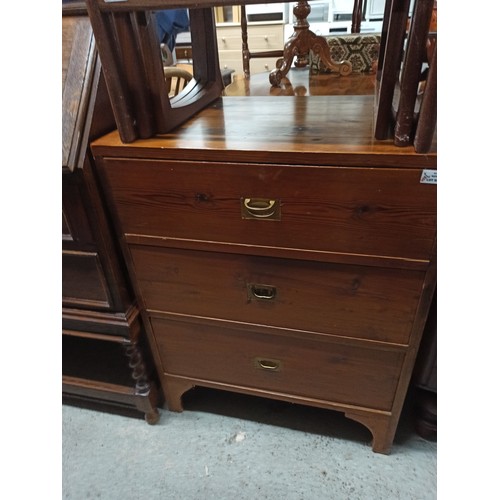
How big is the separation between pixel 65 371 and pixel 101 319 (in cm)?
38

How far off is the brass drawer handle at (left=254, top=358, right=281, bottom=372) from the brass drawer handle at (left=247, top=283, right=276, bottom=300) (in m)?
0.20

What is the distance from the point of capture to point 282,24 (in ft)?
10.5

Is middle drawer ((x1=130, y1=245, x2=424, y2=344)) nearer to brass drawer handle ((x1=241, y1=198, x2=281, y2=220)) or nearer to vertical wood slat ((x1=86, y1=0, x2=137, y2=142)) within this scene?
brass drawer handle ((x1=241, y1=198, x2=281, y2=220))

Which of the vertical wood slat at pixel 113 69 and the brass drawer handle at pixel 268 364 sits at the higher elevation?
the vertical wood slat at pixel 113 69

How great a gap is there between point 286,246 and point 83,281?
0.48m

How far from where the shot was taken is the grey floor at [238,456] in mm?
938

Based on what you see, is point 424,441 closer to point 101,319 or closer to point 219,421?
point 219,421

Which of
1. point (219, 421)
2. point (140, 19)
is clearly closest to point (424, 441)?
point (219, 421)

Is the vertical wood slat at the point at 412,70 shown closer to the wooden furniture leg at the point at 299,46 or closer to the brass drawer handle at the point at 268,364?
the brass drawer handle at the point at 268,364

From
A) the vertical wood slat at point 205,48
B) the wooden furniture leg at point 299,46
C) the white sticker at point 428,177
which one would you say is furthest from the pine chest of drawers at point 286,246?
the wooden furniture leg at point 299,46

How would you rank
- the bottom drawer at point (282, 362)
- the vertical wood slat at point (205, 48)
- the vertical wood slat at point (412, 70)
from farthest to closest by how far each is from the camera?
the vertical wood slat at point (205, 48)
the bottom drawer at point (282, 362)
the vertical wood slat at point (412, 70)

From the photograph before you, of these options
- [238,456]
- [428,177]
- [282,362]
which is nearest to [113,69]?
[428,177]

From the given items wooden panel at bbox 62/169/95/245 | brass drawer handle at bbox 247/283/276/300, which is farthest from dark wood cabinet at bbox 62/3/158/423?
brass drawer handle at bbox 247/283/276/300

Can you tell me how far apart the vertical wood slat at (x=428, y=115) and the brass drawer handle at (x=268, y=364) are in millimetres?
583
